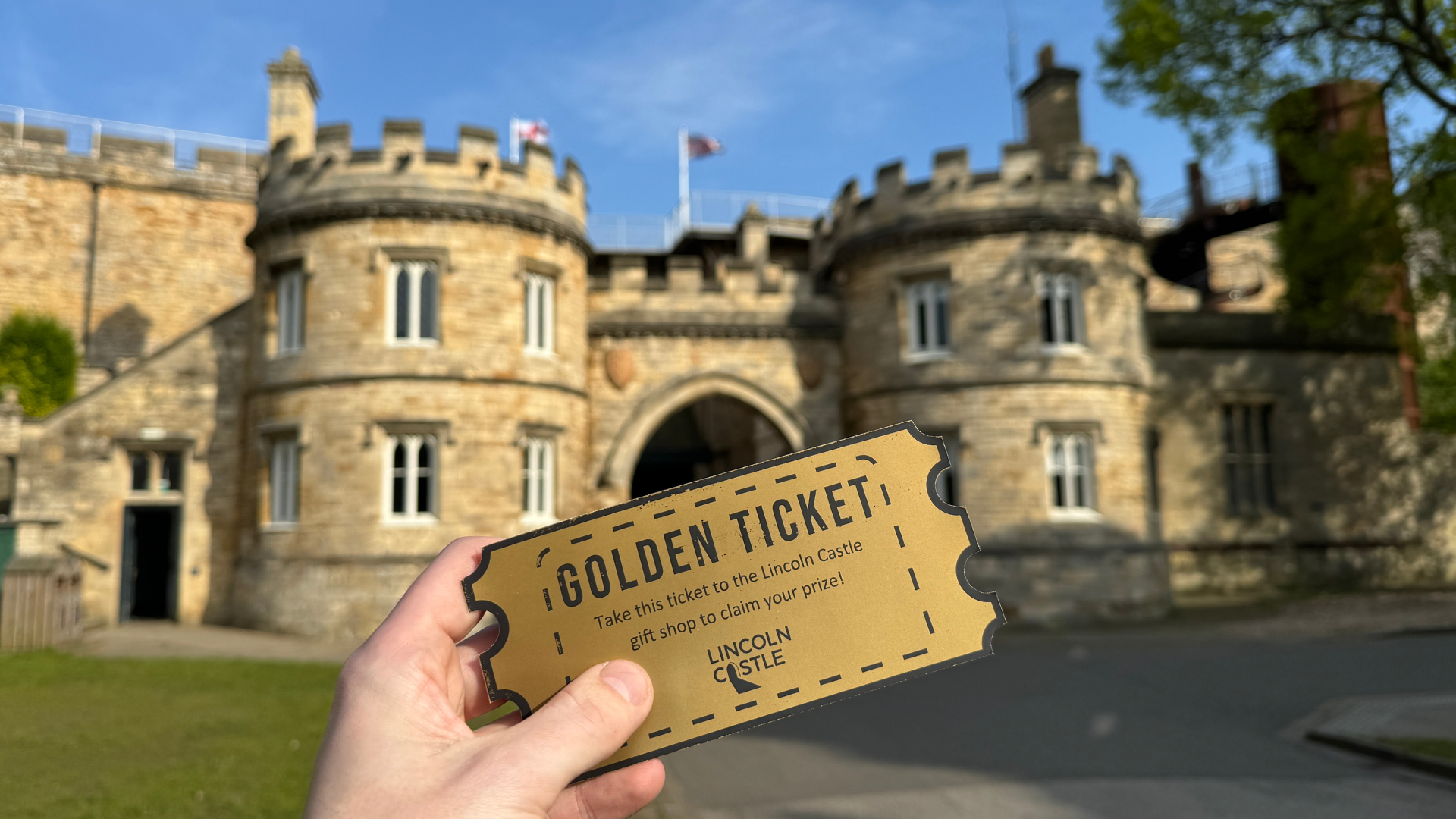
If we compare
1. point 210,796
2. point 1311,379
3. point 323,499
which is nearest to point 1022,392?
point 1311,379

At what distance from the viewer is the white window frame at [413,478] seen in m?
14.5

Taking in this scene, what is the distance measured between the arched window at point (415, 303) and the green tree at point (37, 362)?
1213 centimetres

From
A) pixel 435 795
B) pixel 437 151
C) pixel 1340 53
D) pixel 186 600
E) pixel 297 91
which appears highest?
pixel 297 91

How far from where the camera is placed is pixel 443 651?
156cm

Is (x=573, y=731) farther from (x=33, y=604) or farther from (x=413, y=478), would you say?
(x=413, y=478)

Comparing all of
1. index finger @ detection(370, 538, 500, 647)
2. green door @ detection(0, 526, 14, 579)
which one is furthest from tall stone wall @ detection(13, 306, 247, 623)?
index finger @ detection(370, 538, 500, 647)

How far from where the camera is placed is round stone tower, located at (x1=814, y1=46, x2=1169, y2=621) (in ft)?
52.4

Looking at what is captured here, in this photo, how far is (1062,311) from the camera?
55.2 feet

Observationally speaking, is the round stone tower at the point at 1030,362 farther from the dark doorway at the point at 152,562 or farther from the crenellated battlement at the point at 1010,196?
the dark doorway at the point at 152,562

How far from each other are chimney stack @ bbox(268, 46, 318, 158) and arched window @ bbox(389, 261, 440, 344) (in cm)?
639

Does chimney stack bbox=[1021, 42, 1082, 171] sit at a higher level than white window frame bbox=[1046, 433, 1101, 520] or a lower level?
higher

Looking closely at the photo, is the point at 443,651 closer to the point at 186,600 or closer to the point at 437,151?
the point at 437,151

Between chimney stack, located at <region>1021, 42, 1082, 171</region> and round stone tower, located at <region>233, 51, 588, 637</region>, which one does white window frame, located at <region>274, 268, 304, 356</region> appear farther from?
chimney stack, located at <region>1021, 42, 1082, 171</region>

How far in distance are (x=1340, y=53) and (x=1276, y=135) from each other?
2.31 metres
